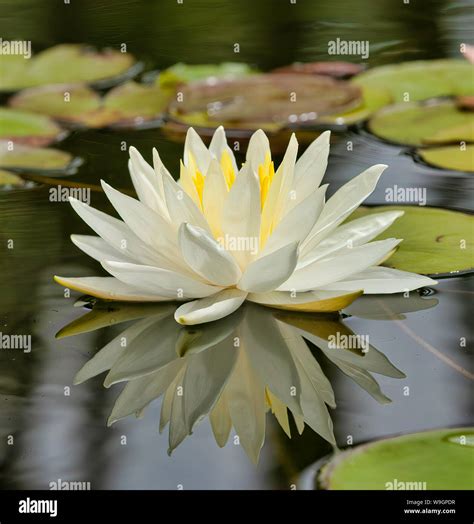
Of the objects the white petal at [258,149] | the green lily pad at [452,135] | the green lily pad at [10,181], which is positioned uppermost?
the white petal at [258,149]

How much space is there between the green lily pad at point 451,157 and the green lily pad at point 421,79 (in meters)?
0.36

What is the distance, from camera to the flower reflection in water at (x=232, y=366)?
4.11ft

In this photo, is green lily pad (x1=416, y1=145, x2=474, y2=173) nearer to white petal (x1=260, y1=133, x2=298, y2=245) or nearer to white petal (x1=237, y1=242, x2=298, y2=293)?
white petal (x1=260, y1=133, x2=298, y2=245)

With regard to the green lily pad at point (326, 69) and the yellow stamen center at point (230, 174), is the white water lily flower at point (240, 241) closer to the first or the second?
the yellow stamen center at point (230, 174)

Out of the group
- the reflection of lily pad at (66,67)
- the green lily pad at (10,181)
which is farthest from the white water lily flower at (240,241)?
the reflection of lily pad at (66,67)

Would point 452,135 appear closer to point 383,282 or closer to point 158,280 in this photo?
point 383,282

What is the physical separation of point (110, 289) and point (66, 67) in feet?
4.68

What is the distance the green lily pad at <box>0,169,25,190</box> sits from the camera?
6.73 feet

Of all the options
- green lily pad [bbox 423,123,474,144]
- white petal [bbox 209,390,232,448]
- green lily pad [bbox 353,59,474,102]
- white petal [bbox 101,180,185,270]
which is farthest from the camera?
green lily pad [bbox 353,59,474,102]

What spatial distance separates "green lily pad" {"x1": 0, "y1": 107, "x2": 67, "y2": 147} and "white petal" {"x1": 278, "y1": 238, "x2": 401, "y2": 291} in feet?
3.36

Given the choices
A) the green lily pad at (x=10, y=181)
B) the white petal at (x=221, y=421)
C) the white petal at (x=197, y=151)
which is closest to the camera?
the white petal at (x=221, y=421)

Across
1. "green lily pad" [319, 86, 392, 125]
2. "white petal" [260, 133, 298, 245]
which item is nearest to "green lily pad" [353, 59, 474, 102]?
"green lily pad" [319, 86, 392, 125]

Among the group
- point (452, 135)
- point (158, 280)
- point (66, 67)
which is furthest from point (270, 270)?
point (66, 67)
